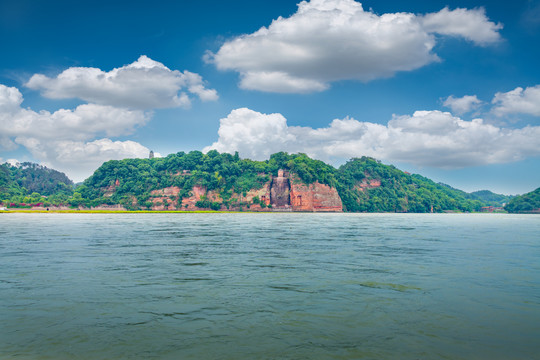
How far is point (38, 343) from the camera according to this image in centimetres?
786

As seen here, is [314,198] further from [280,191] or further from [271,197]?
[271,197]

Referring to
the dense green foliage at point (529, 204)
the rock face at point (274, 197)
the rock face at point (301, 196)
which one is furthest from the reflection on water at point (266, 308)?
the dense green foliage at point (529, 204)

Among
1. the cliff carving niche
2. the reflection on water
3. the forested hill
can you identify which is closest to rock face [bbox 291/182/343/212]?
the forested hill

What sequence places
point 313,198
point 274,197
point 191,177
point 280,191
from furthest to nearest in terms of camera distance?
1. point 280,191
2. point 274,197
3. point 191,177
4. point 313,198

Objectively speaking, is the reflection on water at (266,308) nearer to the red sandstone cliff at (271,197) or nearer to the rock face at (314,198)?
the rock face at (314,198)

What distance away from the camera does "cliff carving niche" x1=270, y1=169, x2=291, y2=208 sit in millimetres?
174625

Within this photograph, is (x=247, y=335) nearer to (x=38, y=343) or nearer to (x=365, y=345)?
(x=365, y=345)

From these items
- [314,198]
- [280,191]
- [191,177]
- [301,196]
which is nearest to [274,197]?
[280,191]

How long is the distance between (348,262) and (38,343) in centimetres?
1428

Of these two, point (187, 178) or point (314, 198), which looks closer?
point (314, 198)

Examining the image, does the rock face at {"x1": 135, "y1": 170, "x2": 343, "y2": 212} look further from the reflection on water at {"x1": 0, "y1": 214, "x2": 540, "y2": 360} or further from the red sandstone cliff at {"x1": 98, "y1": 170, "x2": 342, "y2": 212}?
the reflection on water at {"x1": 0, "y1": 214, "x2": 540, "y2": 360}

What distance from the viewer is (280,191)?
582 ft

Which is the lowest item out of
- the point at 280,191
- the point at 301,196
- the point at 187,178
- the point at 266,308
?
the point at 266,308

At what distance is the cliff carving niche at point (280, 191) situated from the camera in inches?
6875
